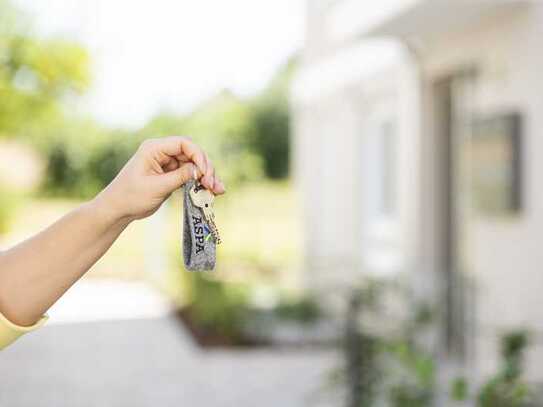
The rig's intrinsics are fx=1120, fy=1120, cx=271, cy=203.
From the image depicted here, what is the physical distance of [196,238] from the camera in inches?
83.0

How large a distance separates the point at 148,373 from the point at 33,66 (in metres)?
8.37

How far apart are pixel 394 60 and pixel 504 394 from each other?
5947mm

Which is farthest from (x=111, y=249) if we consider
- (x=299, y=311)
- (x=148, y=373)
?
(x=148, y=373)

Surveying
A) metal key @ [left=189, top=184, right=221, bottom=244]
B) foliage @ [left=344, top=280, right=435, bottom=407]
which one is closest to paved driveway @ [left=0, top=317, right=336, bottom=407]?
foliage @ [left=344, top=280, right=435, bottom=407]

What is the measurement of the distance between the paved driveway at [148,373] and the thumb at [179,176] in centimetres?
568

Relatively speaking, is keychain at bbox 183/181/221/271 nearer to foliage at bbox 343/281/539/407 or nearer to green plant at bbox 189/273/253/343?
foliage at bbox 343/281/539/407

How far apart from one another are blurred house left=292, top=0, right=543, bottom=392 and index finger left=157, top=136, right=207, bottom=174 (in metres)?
5.06

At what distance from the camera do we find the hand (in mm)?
2041

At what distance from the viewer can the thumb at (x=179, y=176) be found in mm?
2059

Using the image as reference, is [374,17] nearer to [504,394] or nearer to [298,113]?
[504,394]

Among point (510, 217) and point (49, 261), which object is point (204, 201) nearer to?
point (49, 261)

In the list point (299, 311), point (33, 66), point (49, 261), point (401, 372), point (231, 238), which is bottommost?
point (299, 311)

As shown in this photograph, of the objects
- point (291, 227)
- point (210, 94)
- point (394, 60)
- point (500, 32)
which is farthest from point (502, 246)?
point (210, 94)

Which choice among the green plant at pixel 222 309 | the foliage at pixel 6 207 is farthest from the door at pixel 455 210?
the foliage at pixel 6 207
